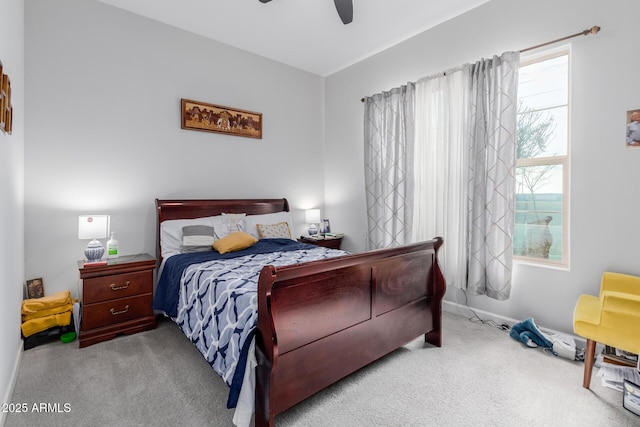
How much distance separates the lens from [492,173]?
2830 millimetres

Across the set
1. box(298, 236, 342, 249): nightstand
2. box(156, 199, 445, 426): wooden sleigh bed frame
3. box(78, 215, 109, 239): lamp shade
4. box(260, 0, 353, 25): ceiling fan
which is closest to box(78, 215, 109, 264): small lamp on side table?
box(78, 215, 109, 239): lamp shade

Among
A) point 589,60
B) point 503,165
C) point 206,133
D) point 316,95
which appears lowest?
point 503,165

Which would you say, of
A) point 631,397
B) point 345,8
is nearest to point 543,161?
point 631,397

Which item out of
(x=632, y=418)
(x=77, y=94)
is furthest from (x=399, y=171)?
(x=77, y=94)

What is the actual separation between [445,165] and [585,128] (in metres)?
1.13

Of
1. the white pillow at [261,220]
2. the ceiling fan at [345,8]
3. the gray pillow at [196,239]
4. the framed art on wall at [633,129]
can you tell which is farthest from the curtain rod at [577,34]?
A: the gray pillow at [196,239]

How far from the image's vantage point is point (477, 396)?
1921 mm

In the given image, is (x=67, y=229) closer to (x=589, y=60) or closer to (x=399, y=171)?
(x=399, y=171)

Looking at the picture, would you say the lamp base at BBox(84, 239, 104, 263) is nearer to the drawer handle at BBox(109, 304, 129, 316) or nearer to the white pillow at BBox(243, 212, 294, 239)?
the drawer handle at BBox(109, 304, 129, 316)

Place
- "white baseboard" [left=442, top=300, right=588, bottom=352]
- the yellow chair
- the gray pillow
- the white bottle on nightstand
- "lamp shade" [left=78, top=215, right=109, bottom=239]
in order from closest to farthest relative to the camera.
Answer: the yellow chair → "white baseboard" [left=442, top=300, right=588, bottom=352] → "lamp shade" [left=78, top=215, right=109, bottom=239] → the white bottle on nightstand → the gray pillow

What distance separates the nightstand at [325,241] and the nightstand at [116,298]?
191 centimetres

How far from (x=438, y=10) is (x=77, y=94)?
11.7 feet

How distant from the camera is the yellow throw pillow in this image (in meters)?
3.07

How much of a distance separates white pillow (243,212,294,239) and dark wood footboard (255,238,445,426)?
1929mm
